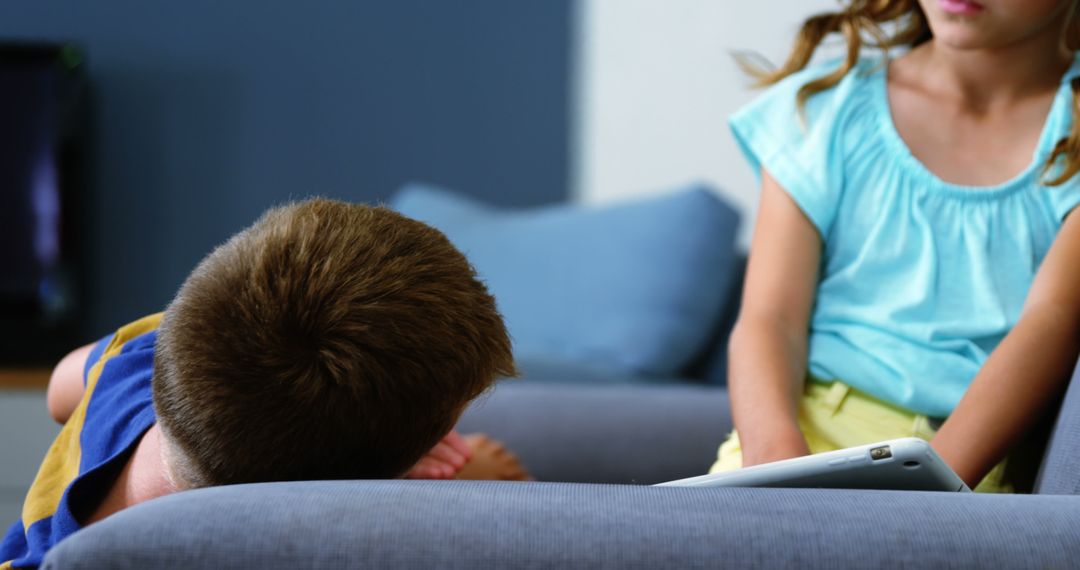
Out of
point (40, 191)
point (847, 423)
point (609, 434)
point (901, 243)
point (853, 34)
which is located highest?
point (853, 34)

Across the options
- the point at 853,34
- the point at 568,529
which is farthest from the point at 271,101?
the point at 568,529

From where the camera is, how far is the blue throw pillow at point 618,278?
218 centimetres

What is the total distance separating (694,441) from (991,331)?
364mm

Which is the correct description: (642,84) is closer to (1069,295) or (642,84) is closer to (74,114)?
(74,114)

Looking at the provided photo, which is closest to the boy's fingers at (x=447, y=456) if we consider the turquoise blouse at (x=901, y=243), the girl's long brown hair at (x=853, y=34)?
the turquoise blouse at (x=901, y=243)

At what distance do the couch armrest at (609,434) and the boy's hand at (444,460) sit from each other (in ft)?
1.05

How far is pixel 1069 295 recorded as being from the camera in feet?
3.53

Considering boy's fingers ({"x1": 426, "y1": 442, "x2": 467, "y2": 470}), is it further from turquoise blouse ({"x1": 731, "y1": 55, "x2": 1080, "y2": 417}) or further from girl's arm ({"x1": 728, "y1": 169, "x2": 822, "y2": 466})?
turquoise blouse ({"x1": 731, "y1": 55, "x2": 1080, "y2": 417})

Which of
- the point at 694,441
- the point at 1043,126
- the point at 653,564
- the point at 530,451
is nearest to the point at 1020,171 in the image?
the point at 1043,126

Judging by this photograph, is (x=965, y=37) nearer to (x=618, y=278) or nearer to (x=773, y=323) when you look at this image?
(x=773, y=323)

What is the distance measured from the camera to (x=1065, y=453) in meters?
0.89

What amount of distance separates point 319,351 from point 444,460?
0.36 m

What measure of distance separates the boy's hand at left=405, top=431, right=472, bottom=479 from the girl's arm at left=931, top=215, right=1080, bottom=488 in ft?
1.27

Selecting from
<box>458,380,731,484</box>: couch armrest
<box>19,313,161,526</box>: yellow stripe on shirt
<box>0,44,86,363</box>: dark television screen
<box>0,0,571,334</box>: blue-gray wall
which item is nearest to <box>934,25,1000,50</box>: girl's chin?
<box>458,380,731,484</box>: couch armrest
